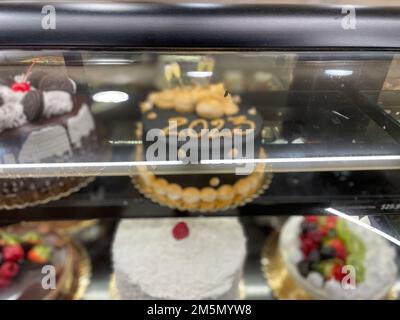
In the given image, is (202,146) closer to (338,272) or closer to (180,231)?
(180,231)

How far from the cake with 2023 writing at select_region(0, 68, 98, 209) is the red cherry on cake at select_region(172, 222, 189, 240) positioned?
35 cm

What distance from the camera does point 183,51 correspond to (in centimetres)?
112

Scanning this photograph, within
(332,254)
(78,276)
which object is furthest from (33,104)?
(332,254)

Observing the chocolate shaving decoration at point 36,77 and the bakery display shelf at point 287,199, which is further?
the chocolate shaving decoration at point 36,77

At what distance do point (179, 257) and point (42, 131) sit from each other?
682mm

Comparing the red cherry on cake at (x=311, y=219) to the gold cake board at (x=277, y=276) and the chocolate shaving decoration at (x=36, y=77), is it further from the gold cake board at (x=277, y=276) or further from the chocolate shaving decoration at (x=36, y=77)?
the chocolate shaving decoration at (x=36, y=77)

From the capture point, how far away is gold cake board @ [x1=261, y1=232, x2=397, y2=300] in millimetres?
Result: 1169

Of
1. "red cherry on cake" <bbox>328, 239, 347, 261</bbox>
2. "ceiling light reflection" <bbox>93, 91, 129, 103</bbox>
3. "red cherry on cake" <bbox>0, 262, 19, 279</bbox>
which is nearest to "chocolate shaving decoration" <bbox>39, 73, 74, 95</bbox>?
"ceiling light reflection" <bbox>93, 91, 129, 103</bbox>

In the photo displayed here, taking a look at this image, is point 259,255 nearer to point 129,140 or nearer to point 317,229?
point 317,229

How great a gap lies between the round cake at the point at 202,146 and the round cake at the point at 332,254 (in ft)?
0.68

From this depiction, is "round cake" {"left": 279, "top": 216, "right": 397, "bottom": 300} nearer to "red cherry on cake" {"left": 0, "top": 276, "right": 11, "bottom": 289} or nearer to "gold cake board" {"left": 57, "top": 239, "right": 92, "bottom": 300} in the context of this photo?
"gold cake board" {"left": 57, "top": 239, "right": 92, "bottom": 300}

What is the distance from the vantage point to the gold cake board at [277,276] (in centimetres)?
117

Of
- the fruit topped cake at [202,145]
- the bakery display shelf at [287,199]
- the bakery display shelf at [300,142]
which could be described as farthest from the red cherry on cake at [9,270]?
the fruit topped cake at [202,145]

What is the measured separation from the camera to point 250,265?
126cm
